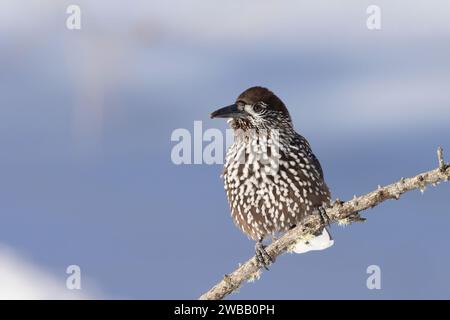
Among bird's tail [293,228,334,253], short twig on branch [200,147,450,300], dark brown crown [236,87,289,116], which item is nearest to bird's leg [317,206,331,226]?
short twig on branch [200,147,450,300]

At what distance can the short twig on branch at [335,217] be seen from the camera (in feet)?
23.5

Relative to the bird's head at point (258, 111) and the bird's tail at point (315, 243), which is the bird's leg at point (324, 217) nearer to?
the bird's tail at point (315, 243)

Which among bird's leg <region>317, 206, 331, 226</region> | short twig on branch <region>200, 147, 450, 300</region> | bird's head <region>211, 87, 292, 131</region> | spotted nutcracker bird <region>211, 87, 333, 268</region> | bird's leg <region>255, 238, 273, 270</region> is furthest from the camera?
bird's head <region>211, 87, 292, 131</region>

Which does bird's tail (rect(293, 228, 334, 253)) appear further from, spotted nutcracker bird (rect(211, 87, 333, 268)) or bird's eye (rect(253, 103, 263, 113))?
bird's eye (rect(253, 103, 263, 113))

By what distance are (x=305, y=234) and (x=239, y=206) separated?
49.2 inches

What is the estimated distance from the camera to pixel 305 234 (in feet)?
26.7

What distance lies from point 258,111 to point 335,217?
190 cm

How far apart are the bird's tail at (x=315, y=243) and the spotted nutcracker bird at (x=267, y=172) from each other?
0.02m

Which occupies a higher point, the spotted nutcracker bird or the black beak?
the black beak

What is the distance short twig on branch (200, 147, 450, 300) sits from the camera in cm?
718

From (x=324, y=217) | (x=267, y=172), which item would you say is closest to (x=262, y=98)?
(x=267, y=172)

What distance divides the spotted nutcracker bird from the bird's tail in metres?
0.02
